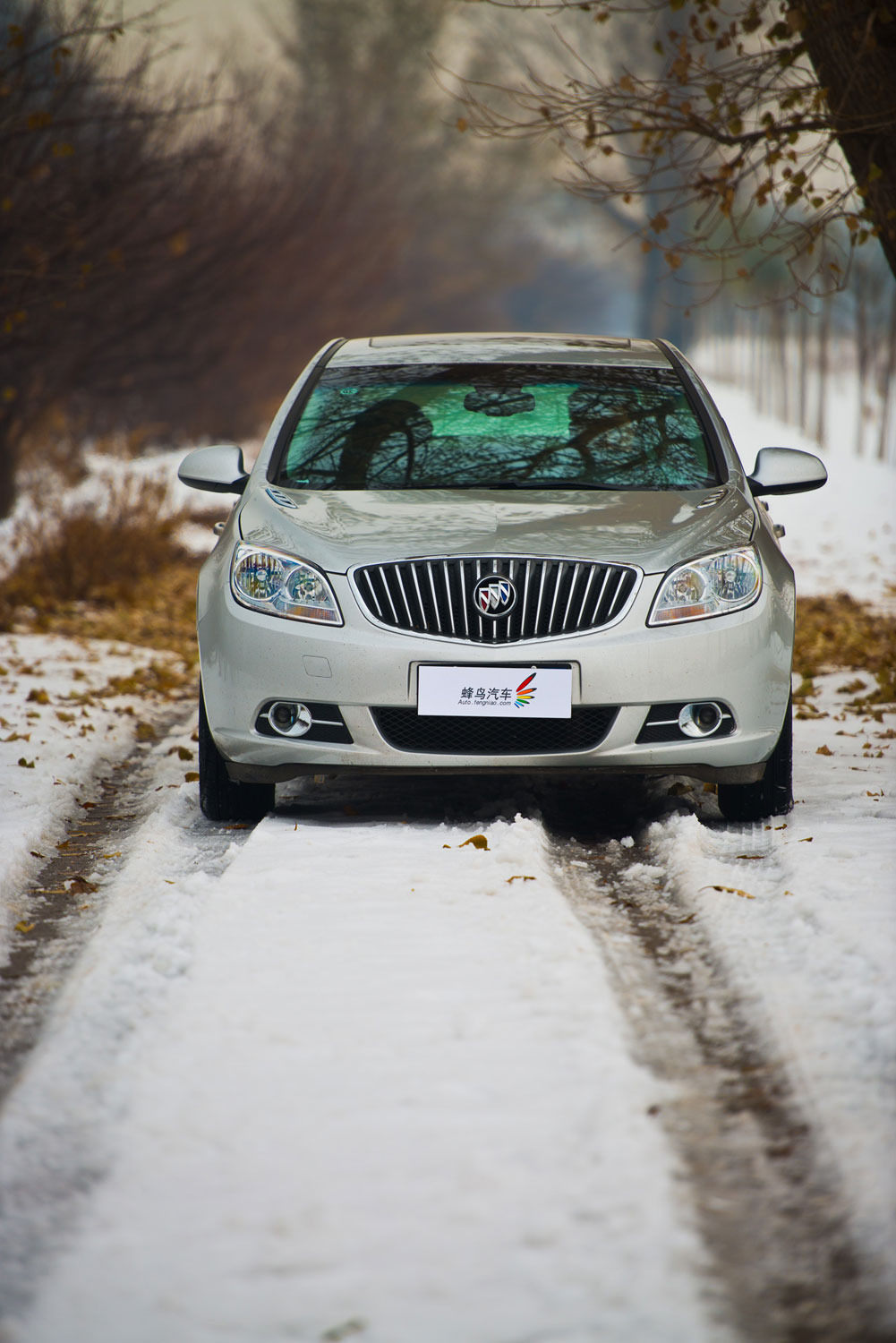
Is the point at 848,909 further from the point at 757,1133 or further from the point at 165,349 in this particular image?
the point at 165,349

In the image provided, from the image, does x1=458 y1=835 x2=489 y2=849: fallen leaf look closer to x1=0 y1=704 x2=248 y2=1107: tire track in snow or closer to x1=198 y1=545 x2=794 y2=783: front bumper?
x1=198 y1=545 x2=794 y2=783: front bumper

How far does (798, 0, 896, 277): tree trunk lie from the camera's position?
Answer: 6.84 meters

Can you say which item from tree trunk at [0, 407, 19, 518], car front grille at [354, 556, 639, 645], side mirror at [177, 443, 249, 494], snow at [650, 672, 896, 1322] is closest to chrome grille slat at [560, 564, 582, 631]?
car front grille at [354, 556, 639, 645]

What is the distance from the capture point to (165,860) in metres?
4.70

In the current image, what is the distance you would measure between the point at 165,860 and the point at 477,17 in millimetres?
48312

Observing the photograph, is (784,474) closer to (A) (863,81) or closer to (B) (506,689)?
(B) (506,689)

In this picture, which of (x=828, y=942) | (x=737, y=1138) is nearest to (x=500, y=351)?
(x=828, y=942)

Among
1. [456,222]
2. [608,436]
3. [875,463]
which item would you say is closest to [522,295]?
[456,222]

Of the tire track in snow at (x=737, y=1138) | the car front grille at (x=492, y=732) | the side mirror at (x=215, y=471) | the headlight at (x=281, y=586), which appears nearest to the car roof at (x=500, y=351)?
the side mirror at (x=215, y=471)

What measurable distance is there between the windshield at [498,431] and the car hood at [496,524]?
0.15 m

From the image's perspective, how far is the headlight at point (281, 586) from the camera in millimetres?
4695

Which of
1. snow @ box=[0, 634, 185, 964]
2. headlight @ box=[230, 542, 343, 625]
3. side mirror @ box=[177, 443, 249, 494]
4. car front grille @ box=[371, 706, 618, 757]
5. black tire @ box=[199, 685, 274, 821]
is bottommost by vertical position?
snow @ box=[0, 634, 185, 964]

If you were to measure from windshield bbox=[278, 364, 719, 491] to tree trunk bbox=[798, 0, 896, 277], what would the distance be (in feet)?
6.88

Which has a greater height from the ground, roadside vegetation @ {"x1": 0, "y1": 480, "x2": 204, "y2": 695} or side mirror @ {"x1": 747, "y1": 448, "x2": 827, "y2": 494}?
side mirror @ {"x1": 747, "y1": 448, "x2": 827, "y2": 494}
